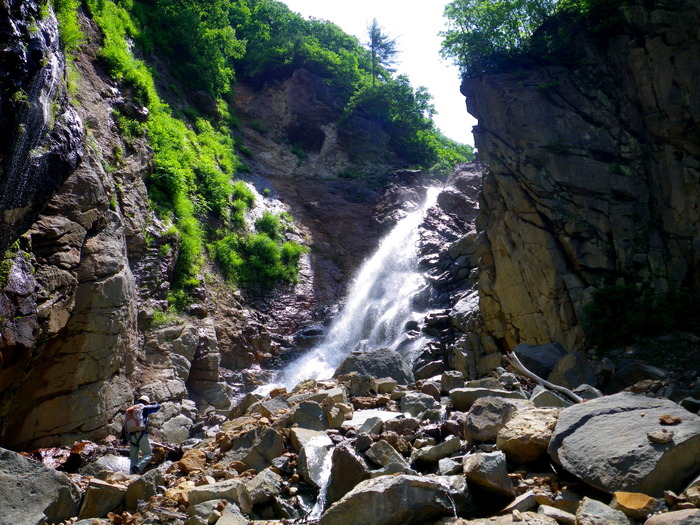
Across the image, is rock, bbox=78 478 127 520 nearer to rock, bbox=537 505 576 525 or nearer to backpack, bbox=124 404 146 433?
backpack, bbox=124 404 146 433

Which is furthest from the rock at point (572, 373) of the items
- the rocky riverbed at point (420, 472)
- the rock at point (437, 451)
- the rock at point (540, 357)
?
the rock at point (437, 451)

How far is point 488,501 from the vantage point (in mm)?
4840

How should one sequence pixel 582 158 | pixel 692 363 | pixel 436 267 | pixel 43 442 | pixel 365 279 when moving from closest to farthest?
pixel 43 442, pixel 692 363, pixel 582 158, pixel 436 267, pixel 365 279

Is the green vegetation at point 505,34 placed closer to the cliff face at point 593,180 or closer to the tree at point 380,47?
the cliff face at point 593,180

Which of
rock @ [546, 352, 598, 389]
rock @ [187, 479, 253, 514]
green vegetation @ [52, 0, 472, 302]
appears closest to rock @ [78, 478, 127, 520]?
rock @ [187, 479, 253, 514]

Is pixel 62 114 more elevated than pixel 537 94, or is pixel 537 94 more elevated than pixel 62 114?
pixel 537 94

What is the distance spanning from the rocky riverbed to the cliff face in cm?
743

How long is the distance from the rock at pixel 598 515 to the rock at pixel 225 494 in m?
3.32

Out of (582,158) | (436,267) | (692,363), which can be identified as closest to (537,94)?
(582,158)

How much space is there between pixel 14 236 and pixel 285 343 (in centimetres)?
1133

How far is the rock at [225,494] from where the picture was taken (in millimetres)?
5395

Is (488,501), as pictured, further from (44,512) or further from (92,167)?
(92,167)

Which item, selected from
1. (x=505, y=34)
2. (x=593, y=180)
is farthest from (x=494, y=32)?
(x=593, y=180)

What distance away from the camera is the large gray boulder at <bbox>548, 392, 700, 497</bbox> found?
4199mm
